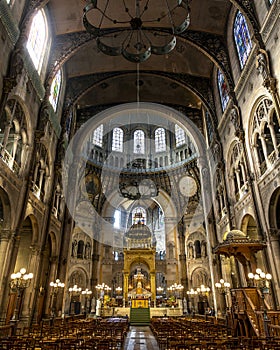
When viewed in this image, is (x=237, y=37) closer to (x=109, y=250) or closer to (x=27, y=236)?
(x=27, y=236)

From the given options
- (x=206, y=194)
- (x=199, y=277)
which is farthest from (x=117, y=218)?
(x=206, y=194)

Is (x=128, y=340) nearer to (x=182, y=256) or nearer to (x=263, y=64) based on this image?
(x=263, y=64)

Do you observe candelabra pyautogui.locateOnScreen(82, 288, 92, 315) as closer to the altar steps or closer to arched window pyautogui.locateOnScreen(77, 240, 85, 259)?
arched window pyautogui.locateOnScreen(77, 240, 85, 259)

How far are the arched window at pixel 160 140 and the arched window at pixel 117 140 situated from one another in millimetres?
4974

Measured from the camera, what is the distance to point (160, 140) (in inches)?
1517

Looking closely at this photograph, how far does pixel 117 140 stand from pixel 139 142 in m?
3.11

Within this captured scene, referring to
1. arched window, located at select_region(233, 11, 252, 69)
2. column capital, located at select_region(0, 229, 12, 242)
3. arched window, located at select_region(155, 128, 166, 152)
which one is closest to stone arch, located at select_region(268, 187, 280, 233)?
arched window, located at select_region(233, 11, 252, 69)

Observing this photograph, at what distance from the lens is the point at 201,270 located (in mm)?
31281


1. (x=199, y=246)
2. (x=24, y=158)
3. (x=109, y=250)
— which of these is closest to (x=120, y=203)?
(x=109, y=250)

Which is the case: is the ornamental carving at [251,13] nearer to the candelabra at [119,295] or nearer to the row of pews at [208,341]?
the row of pews at [208,341]

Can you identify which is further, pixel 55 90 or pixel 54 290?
pixel 55 90

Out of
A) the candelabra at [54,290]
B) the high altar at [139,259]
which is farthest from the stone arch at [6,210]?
the high altar at [139,259]

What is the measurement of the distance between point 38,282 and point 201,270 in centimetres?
1958

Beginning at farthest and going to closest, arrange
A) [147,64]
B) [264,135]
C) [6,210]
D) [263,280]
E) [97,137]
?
[97,137] → [147,64] → [264,135] → [6,210] → [263,280]
